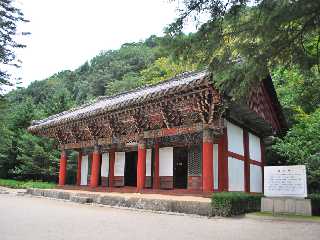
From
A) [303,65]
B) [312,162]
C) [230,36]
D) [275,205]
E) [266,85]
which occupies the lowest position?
[275,205]

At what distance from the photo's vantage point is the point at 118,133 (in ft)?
51.8

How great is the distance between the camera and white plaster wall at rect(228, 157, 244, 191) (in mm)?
13507

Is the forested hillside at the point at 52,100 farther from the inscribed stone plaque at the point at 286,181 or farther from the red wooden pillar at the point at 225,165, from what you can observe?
the inscribed stone plaque at the point at 286,181

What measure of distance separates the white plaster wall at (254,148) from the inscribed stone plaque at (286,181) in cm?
600

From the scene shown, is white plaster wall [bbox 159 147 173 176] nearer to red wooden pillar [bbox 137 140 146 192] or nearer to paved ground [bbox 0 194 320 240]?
red wooden pillar [bbox 137 140 146 192]

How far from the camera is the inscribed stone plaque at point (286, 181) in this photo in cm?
944

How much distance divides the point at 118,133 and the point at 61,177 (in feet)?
19.6

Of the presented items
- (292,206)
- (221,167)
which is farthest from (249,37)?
(221,167)

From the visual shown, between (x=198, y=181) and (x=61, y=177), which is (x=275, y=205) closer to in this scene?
(x=198, y=181)

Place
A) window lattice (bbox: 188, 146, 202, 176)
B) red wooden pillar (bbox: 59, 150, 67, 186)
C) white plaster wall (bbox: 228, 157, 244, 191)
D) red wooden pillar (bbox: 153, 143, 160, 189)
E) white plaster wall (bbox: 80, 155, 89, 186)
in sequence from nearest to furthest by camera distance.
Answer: white plaster wall (bbox: 228, 157, 244, 191), window lattice (bbox: 188, 146, 202, 176), red wooden pillar (bbox: 153, 143, 160, 189), red wooden pillar (bbox: 59, 150, 67, 186), white plaster wall (bbox: 80, 155, 89, 186)

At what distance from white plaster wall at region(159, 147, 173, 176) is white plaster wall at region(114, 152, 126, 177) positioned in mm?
2946

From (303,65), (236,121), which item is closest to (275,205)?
(236,121)

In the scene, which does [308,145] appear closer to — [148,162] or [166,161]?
[166,161]

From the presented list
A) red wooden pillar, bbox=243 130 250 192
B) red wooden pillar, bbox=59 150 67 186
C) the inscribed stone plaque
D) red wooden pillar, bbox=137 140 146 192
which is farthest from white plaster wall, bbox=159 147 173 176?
red wooden pillar, bbox=59 150 67 186
